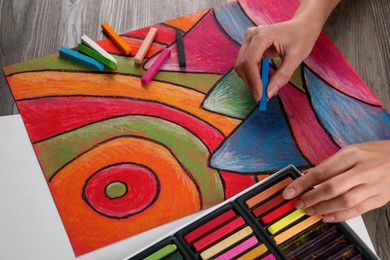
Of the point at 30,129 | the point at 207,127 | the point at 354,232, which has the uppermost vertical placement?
the point at 30,129

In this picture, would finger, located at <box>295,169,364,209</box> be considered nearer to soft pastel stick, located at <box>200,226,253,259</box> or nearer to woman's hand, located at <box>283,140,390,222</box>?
woman's hand, located at <box>283,140,390,222</box>

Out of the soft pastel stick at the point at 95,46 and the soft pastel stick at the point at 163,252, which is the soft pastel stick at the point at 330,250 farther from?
the soft pastel stick at the point at 95,46

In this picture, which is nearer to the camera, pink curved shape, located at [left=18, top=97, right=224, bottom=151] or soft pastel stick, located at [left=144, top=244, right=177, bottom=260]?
soft pastel stick, located at [left=144, top=244, right=177, bottom=260]

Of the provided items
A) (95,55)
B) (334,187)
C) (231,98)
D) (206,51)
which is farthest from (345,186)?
(95,55)

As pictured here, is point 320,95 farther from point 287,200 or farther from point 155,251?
point 155,251

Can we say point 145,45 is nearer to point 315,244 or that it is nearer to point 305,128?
point 305,128

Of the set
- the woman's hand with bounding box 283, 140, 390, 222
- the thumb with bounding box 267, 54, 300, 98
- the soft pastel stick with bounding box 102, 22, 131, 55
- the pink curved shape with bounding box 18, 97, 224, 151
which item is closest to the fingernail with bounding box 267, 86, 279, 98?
the thumb with bounding box 267, 54, 300, 98

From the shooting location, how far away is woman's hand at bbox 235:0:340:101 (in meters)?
0.95

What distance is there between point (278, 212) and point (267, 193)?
1.5 inches

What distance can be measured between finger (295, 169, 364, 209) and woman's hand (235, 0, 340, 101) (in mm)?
267

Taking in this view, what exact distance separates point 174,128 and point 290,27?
33cm

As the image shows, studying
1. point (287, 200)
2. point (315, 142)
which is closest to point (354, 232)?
point (287, 200)

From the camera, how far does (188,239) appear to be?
748 mm

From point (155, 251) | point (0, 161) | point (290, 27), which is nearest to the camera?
point (155, 251)
